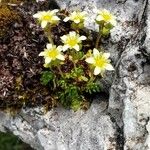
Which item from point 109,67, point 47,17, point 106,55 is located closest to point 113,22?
point 106,55

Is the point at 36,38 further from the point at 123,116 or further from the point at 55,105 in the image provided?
the point at 123,116

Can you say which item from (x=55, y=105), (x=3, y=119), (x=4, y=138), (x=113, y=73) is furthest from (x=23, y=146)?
(x=113, y=73)

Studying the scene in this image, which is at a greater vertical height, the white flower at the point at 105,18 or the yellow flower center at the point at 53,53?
the white flower at the point at 105,18

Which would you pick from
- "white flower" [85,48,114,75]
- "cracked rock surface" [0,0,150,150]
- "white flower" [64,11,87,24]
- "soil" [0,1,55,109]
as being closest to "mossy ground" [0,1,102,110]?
"soil" [0,1,55,109]

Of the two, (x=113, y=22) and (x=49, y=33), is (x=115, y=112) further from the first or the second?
(x=49, y=33)

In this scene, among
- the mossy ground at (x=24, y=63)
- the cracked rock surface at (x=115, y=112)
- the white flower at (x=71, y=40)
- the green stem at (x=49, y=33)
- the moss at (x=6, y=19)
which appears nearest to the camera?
the cracked rock surface at (x=115, y=112)

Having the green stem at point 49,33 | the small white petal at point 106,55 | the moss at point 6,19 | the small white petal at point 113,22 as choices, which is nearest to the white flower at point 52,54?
the green stem at point 49,33

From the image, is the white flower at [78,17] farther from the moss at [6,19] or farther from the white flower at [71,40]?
the moss at [6,19]
